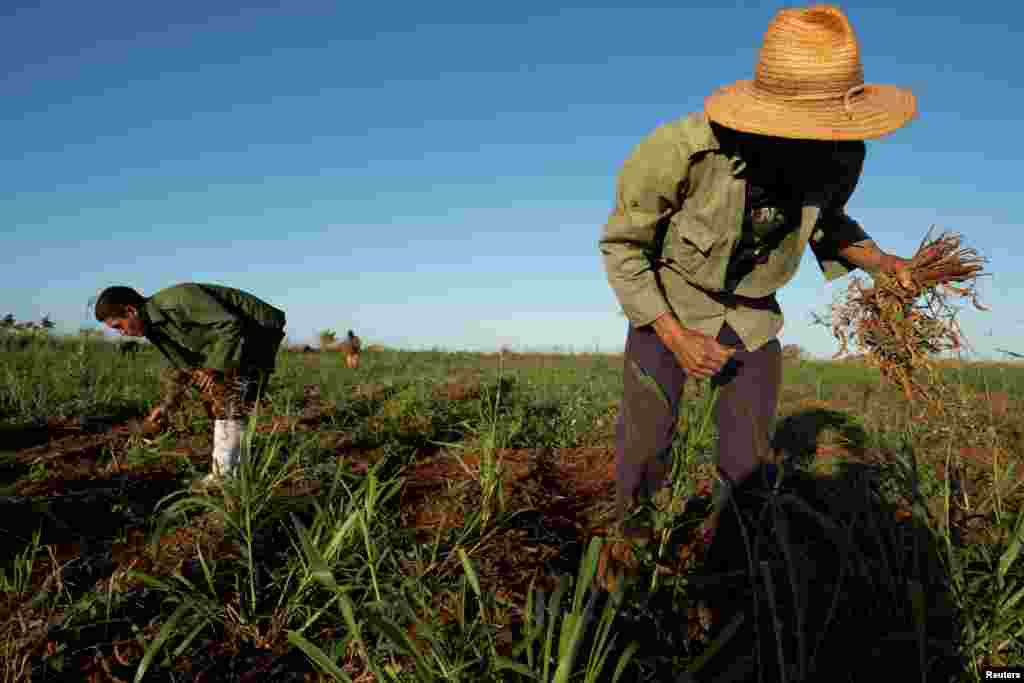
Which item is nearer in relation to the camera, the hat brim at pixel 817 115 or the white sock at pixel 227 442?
the hat brim at pixel 817 115

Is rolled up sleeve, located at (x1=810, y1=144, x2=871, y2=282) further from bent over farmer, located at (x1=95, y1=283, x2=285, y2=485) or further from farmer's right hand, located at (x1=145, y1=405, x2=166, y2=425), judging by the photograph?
farmer's right hand, located at (x1=145, y1=405, x2=166, y2=425)

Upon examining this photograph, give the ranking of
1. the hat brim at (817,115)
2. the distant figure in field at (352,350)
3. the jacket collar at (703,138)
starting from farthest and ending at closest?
the distant figure in field at (352,350) < the jacket collar at (703,138) < the hat brim at (817,115)

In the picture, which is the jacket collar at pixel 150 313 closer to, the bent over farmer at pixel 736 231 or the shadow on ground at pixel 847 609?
the bent over farmer at pixel 736 231

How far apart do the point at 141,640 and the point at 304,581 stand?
0.45m

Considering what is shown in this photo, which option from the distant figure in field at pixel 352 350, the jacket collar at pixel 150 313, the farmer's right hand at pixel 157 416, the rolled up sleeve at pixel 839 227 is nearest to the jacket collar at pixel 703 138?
the rolled up sleeve at pixel 839 227

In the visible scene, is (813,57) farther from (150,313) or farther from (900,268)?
(150,313)

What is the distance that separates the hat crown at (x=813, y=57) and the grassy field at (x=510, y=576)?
0.86 m

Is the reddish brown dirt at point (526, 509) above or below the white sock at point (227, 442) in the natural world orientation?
below

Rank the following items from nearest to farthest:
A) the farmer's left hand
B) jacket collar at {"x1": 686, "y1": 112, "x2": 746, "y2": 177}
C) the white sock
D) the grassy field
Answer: the grassy field → jacket collar at {"x1": 686, "y1": 112, "x2": 746, "y2": 177} → the farmer's left hand → the white sock

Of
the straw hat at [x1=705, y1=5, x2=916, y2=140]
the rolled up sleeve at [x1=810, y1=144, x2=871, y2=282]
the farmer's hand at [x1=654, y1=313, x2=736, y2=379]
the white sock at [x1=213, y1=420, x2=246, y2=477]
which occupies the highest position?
the straw hat at [x1=705, y1=5, x2=916, y2=140]

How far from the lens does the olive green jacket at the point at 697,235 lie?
6.32ft

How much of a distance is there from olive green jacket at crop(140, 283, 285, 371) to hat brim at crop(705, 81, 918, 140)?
10.3ft

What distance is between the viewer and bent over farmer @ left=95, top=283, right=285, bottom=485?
336 cm

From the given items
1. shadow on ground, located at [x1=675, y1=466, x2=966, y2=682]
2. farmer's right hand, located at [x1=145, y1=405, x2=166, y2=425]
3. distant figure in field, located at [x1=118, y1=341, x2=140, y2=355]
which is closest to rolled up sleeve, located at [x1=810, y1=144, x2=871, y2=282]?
shadow on ground, located at [x1=675, y1=466, x2=966, y2=682]
